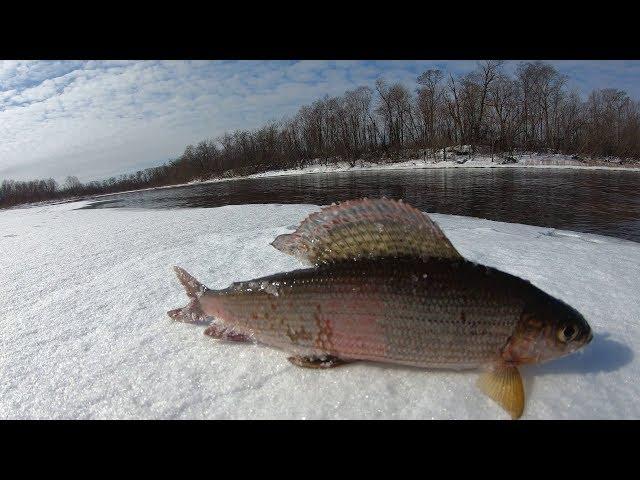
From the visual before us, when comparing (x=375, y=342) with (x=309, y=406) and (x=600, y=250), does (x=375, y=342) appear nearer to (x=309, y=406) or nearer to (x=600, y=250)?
(x=309, y=406)

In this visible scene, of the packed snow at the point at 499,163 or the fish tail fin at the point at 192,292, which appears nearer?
the fish tail fin at the point at 192,292

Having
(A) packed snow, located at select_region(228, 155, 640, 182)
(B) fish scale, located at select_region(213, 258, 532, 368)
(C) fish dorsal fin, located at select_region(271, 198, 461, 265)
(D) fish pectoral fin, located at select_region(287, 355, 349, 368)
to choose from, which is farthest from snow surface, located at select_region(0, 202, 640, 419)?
(A) packed snow, located at select_region(228, 155, 640, 182)

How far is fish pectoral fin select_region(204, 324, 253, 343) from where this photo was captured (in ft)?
8.66

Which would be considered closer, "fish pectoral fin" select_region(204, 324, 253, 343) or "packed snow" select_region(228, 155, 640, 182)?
"fish pectoral fin" select_region(204, 324, 253, 343)

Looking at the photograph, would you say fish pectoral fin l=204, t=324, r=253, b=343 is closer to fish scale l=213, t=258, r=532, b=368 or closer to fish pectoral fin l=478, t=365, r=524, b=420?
fish scale l=213, t=258, r=532, b=368

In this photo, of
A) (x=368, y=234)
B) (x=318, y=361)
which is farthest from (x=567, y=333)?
(x=318, y=361)

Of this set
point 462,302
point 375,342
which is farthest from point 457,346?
point 375,342

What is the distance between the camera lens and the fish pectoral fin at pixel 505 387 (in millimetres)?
1934

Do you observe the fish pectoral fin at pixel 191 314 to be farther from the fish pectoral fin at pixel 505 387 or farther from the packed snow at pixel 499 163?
the packed snow at pixel 499 163

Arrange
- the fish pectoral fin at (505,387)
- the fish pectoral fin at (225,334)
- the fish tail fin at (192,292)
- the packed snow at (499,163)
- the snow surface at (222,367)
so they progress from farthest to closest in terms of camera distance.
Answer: the packed snow at (499,163)
the fish tail fin at (192,292)
the fish pectoral fin at (225,334)
the snow surface at (222,367)
the fish pectoral fin at (505,387)

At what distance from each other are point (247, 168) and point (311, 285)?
83.0m

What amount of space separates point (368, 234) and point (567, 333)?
123 cm

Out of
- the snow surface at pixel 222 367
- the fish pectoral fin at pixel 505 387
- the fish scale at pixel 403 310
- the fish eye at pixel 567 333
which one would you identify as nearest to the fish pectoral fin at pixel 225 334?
the snow surface at pixel 222 367

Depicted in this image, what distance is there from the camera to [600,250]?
205 inches
